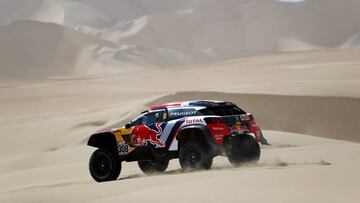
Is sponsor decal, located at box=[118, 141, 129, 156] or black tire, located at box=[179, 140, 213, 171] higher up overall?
sponsor decal, located at box=[118, 141, 129, 156]

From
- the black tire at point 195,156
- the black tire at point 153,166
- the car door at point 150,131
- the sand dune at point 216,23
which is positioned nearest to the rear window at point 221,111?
the black tire at point 195,156

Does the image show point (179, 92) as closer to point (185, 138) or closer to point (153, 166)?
point (153, 166)

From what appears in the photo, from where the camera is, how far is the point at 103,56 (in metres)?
120

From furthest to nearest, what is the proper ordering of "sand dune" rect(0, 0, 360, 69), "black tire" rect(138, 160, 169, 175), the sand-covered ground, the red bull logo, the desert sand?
"sand dune" rect(0, 0, 360, 69) < "black tire" rect(138, 160, 169, 175) < the red bull logo < the desert sand < the sand-covered ground

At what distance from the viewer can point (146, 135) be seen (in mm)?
13594

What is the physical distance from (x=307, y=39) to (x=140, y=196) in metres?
161

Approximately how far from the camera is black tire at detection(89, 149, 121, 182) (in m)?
14.0

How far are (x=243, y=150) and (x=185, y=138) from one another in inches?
42.9

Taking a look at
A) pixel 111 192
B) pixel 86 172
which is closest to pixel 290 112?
pixel 86 172

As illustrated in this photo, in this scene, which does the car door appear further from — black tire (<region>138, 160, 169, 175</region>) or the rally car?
black tire (<region>138, 160, 169, 175</region>)

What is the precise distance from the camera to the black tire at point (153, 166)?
49.4 feet

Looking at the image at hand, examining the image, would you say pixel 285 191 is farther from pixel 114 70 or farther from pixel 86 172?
pixel 114 70

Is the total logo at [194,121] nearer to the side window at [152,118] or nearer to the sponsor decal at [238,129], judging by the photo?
the sponsor decal at [238,129]

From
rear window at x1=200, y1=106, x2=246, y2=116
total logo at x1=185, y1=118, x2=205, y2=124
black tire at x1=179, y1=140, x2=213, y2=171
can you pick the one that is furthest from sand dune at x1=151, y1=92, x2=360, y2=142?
black tire at x1=179, y1=140, x2=213, y2=171
